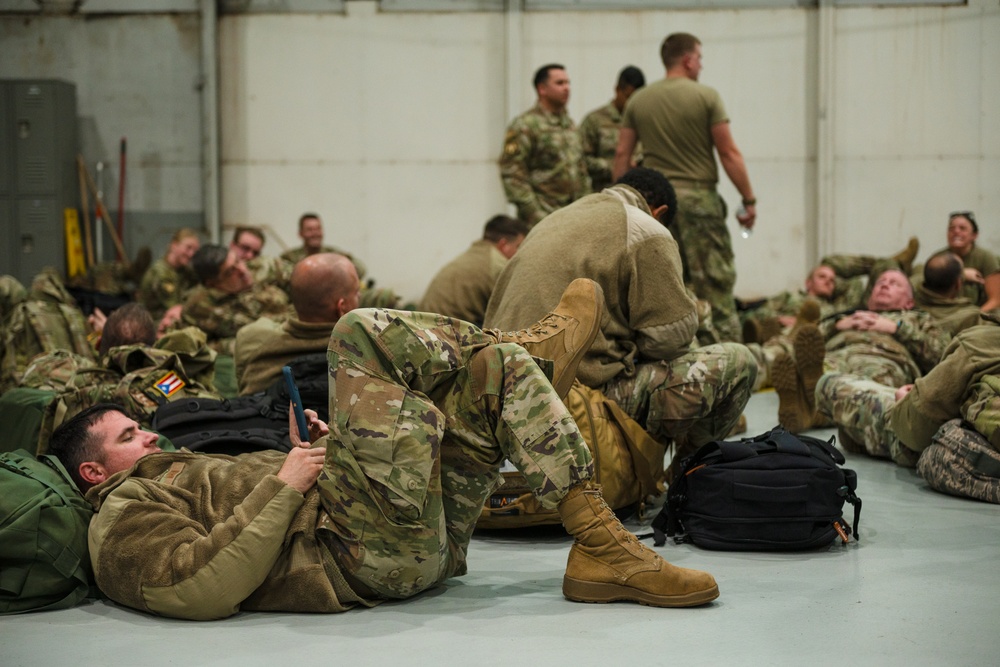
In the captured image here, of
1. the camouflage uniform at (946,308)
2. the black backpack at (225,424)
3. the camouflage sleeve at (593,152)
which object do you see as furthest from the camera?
the camouflage sleeve at (593,152)

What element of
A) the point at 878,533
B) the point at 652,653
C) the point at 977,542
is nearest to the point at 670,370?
the point at 878,533

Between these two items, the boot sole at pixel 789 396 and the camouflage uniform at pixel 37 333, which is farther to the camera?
the camouflage uniform at pixel 37 333

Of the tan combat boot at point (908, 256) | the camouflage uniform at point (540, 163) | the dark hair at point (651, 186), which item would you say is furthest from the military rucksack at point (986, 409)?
the tan combat boot at point (908, 256)

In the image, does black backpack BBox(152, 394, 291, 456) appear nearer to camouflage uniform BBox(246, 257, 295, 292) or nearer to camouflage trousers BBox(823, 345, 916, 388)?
camouflage trousers BBox(823, 345, 916, 388)

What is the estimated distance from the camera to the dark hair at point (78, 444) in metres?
3.03

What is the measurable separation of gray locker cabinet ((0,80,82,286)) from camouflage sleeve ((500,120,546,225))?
482cm

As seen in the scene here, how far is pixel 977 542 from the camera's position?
134 inches

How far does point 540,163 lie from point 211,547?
5.53 meters

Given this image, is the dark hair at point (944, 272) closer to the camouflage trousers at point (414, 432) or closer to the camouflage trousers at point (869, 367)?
the camouflage trousers at point (869, 367)

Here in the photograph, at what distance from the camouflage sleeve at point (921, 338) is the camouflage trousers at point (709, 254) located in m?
0.98

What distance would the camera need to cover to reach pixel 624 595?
9.04 feet

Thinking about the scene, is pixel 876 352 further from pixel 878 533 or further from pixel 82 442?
pixel 82 442

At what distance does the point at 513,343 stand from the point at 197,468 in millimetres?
878

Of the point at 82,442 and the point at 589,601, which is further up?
the point at 82,442
